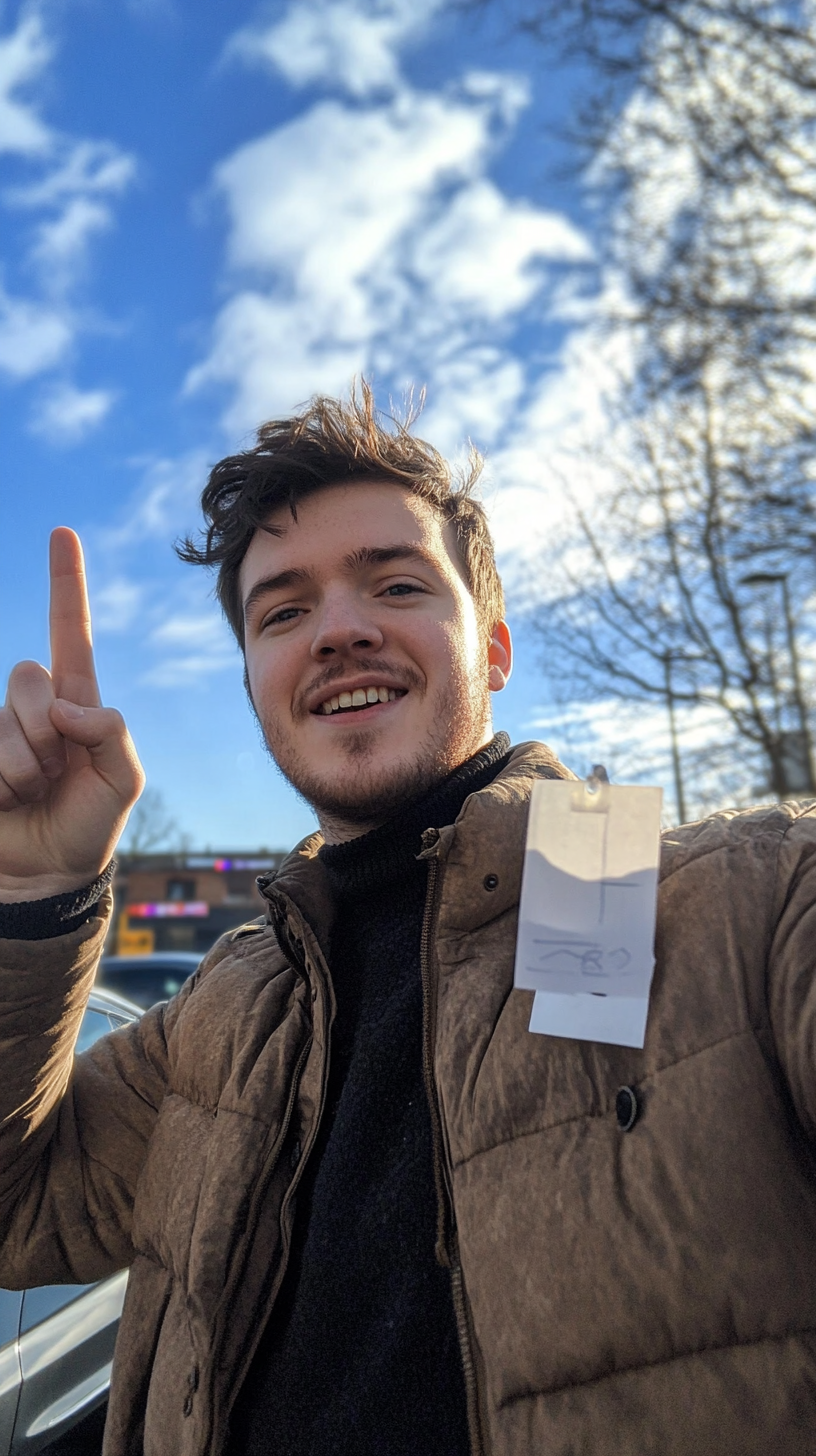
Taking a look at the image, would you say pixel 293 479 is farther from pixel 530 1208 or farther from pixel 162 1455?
A: pixel 162 1455

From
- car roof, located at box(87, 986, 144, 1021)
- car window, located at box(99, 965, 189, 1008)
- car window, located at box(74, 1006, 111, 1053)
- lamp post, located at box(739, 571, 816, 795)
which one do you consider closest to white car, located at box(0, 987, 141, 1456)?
car window, located at box(74, 1006, 111, 1053)

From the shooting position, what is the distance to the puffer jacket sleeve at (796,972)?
119 cm

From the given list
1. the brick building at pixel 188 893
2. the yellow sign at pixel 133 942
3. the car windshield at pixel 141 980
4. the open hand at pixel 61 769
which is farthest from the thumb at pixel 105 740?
the brick building at pixel 188 893

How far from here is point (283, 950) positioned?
197cm

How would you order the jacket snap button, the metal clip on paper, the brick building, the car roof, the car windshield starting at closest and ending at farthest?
the jacket snap button < the metal clip on paper < the car roof < the car windshield < the brick building

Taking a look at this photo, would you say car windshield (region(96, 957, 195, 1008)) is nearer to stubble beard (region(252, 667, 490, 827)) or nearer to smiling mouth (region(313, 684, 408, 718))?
stubble beard (region(252, 667, 490, 827))

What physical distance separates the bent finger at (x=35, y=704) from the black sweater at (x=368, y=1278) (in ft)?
2.36

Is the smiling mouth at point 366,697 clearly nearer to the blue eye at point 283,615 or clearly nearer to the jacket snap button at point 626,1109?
the blue eye at point 283,615

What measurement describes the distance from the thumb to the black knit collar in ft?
1.48

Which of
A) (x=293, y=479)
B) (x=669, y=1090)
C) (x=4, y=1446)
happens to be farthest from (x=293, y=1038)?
(x=293, y=479)

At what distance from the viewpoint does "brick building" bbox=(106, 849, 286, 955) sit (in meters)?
48.4

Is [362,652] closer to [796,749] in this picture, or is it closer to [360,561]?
[360,561]

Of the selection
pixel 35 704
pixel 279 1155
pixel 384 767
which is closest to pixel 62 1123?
pixel 279 1155

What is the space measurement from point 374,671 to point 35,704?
66 cm
